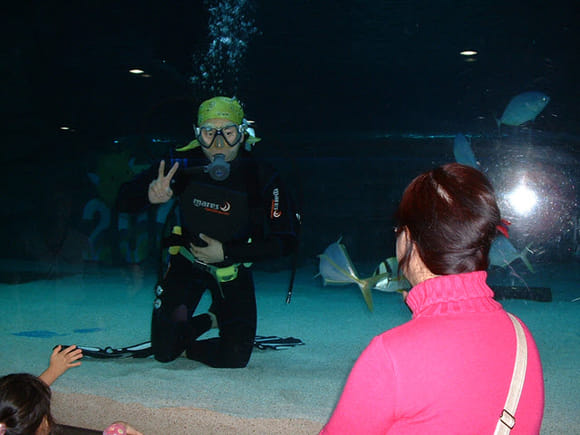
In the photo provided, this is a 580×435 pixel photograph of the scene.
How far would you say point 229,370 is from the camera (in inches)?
119

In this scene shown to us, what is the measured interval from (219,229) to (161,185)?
1.79ft

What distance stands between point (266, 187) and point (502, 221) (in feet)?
7.53

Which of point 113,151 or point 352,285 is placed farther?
point 113,151

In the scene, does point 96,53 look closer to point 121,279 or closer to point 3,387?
point 121,279

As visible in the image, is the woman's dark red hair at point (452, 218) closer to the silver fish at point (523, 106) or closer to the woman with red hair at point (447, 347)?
the woman with red hair at point (447, 347)

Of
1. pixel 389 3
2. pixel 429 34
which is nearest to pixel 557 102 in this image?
pixel 429 34

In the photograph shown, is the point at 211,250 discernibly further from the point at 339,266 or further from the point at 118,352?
the point at 339,266

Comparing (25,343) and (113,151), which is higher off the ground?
(113,151)

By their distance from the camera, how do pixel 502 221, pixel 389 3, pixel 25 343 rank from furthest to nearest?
pixel 389 3
pixel 25 343
pixel 502 221

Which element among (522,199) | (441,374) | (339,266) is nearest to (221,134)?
(339,266)

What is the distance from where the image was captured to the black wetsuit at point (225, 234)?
3.13 metres

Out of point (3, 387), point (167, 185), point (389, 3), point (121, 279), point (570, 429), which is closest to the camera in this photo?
point (3, 387)

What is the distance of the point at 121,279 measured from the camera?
829 cm

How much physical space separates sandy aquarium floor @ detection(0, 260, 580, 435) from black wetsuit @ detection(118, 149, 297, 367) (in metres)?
0.15
